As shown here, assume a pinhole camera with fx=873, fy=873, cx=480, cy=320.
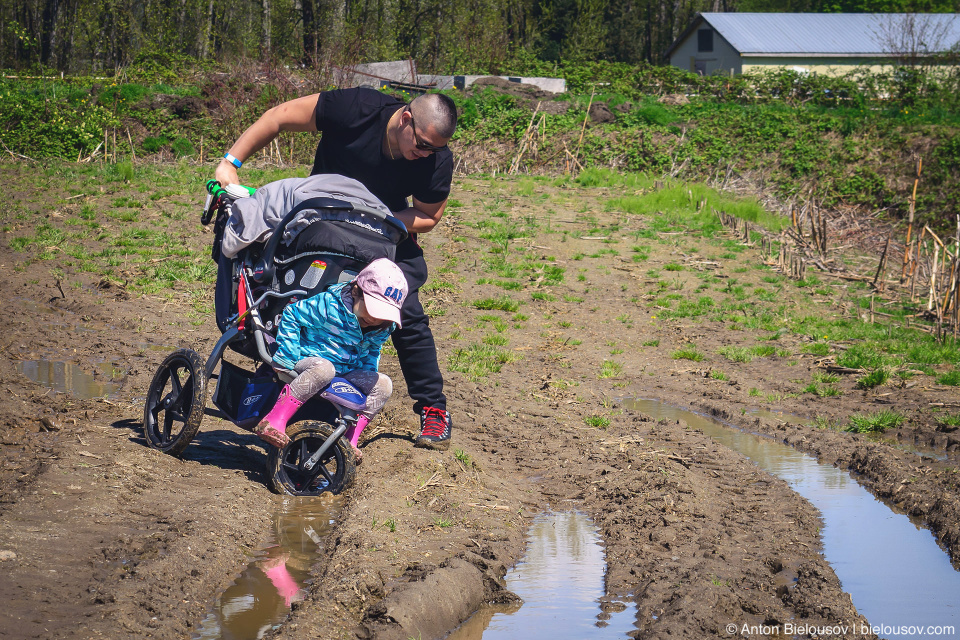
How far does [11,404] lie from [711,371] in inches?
238

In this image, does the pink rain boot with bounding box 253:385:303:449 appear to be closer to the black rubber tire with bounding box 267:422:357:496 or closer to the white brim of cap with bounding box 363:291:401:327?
the black rubber tire with bounding box 267:422:357:496

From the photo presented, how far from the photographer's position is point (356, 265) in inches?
Result: 194

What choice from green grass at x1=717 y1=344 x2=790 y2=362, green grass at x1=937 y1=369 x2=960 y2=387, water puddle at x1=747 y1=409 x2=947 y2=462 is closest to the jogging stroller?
water puddle at x1=747 y1=409 x2=947 y2=462

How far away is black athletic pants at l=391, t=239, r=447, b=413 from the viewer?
213 inches

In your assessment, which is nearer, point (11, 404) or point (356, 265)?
point (356, 265)

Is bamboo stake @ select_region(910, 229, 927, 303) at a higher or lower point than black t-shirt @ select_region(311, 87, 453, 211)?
lower

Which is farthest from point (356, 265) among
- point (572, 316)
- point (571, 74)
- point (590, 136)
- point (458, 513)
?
point (571, 74)

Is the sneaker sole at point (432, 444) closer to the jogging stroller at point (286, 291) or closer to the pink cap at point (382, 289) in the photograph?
the jogging stroller at point (286, 291)

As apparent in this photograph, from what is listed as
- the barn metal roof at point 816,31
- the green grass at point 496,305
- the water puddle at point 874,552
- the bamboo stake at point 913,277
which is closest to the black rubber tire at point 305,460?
the water puddle at point 874,552

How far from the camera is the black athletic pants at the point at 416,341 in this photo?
213 inches

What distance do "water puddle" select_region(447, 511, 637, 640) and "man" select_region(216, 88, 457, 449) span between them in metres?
1.21

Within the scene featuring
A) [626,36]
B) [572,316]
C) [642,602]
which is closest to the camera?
[642,602]

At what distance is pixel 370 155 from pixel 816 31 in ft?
160

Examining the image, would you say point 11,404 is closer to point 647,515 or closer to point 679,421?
point 647,515
